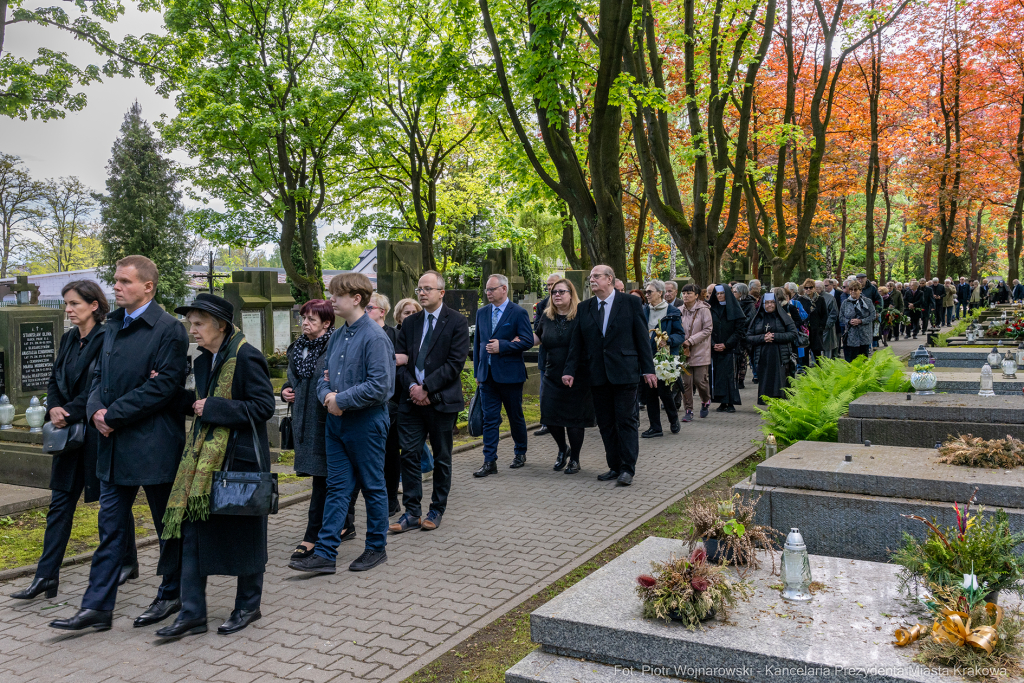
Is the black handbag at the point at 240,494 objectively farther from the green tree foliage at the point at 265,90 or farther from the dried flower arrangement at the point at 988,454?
the green tree foliage at the point at 265,90

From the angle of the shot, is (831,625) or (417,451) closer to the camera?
(831,625)

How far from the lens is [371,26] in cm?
2497

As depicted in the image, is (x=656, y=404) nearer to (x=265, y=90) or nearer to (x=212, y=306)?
(x=212, y=306)

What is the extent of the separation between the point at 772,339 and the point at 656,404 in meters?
2.26

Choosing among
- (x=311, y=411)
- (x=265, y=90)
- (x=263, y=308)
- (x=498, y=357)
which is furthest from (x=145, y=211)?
(x=311, y=411)

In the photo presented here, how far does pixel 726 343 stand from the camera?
12703mm

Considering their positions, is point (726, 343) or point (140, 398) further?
point (726, 343)

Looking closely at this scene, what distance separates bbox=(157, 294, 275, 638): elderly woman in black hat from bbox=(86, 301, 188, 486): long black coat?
0.69 feet

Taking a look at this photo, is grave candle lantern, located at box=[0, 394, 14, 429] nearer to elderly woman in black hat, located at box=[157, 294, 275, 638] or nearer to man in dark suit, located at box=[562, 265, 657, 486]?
elderly woman in black hat, located at box=[157, 294, 275, 638]

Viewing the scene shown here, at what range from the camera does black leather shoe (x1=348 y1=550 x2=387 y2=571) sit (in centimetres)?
594

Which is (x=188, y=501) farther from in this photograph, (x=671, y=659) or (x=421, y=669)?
(x=671, y=659)

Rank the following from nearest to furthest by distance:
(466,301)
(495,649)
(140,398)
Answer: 1. (495,649)
2. (140,398)
3. (466,301)

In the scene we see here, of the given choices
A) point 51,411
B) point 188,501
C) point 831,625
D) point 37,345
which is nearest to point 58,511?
point 51,411

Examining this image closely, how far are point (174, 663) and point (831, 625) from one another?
132 inches
